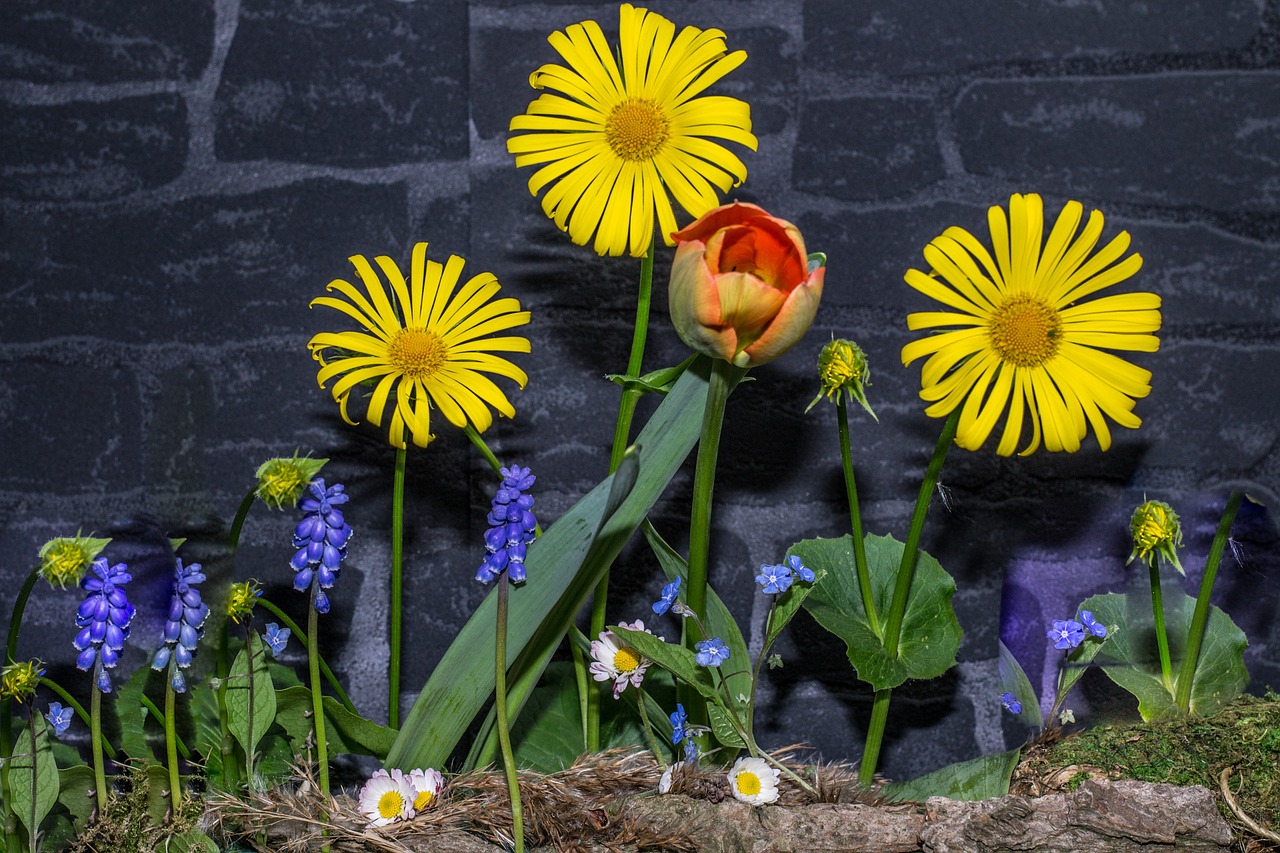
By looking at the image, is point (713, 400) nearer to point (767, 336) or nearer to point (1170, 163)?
point (767, 336)

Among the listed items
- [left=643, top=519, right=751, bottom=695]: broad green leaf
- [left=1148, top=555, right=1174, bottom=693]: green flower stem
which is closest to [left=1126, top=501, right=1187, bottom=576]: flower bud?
[left=1148, top=555, right=1174, bottom=693]: green flower stem

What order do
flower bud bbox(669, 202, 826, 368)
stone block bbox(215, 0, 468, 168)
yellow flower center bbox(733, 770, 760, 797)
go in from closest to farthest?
flower bud bbox(669, 202, 826, 368), yellow flower center bbox(733, 770, 760, 797), stone block bbox(215, 0, 468, 168)

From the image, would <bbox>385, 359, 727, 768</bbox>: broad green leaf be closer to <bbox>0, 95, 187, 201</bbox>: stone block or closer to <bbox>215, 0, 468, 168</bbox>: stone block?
<bbox>215, 0, 468, 168</bbox>: stone block

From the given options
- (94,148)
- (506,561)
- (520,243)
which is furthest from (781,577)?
(94,148)

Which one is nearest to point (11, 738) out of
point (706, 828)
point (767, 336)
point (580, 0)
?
point (706, 828)

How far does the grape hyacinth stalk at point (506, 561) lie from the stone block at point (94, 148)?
51 cm

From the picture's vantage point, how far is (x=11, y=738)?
0.80 m

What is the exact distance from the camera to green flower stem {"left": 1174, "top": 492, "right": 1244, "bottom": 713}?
77 cm

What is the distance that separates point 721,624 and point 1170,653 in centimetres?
34

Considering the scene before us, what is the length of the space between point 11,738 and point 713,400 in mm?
597

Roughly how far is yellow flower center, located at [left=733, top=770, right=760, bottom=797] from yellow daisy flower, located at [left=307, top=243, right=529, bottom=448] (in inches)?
11.4

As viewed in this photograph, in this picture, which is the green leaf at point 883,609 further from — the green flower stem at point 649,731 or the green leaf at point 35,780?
the green leaf at point 35,780

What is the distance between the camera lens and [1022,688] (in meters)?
0.79

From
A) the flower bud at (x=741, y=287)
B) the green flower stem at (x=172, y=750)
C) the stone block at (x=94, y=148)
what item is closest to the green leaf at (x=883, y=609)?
the flower bud at (x=741, y=287)
